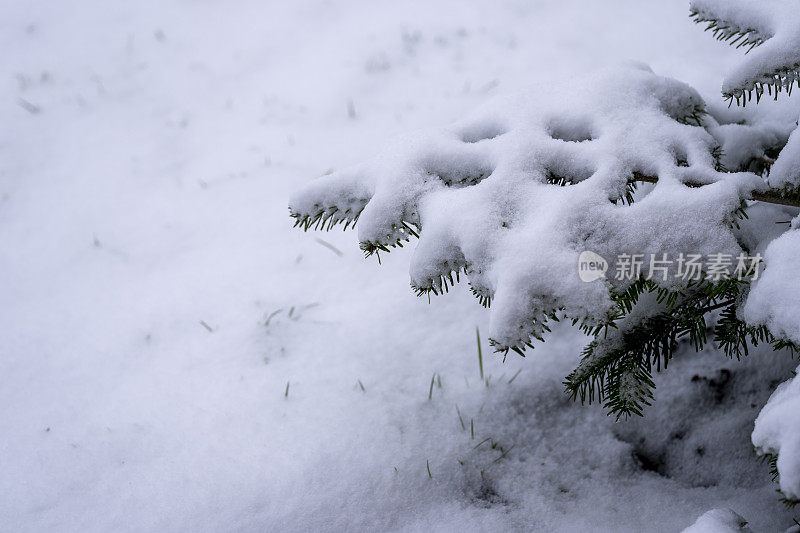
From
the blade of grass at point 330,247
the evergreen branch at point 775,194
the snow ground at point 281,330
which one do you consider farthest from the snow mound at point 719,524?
the blade of grass at point 330,247

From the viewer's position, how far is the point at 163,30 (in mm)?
3895

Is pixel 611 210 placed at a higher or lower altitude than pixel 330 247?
higher

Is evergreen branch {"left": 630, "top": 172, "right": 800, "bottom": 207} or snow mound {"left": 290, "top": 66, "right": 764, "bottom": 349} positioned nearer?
snow mound {"left": 290, "top": 66, "right": 764, "bottom": 349}

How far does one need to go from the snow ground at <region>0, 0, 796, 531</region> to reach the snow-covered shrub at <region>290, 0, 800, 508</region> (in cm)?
49

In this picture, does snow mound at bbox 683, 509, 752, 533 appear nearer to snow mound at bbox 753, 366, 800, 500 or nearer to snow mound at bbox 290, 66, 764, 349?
snow mound at bbox 753, 366, 800, 500

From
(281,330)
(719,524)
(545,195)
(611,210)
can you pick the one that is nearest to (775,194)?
(611,210)

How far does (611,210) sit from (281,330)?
1389 millimetres

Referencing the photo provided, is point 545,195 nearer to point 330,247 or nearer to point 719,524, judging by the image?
point 719,524

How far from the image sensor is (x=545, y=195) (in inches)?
47.1

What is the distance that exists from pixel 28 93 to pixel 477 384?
344 centimetres

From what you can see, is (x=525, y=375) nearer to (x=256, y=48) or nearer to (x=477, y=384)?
(x=477, y=384)

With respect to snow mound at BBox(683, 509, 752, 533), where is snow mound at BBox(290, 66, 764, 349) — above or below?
above

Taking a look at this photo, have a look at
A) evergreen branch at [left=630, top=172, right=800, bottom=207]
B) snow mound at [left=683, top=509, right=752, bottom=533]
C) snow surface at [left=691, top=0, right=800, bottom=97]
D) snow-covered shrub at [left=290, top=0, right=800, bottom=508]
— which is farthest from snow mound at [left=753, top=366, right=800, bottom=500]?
snow surface at [left=691, top=0, right=800, bottom=97]

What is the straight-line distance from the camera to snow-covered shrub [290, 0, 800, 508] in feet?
3.42
